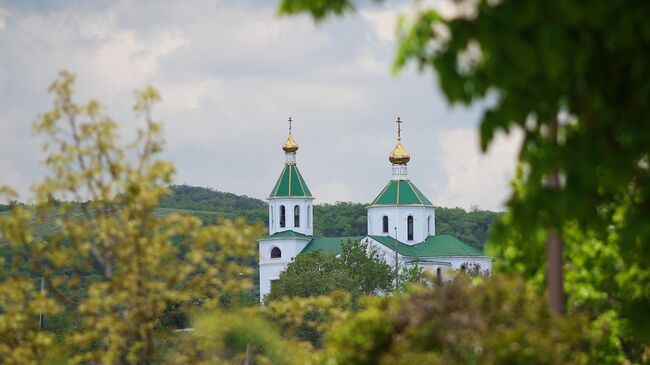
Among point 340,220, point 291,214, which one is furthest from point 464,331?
point 340,220

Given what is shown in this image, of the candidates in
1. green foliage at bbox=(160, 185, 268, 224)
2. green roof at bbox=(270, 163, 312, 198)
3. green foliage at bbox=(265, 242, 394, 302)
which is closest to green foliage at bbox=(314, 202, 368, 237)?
green foliage at bbox=(160, 185, 268, 224)

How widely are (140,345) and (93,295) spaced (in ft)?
1.81

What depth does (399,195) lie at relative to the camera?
316 feet

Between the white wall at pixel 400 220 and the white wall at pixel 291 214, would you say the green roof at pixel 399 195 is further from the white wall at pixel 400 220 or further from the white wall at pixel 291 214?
the white wall at pixel 291 214

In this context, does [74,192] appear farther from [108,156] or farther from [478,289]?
[478,289]

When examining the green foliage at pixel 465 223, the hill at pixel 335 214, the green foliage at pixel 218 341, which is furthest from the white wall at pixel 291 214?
the green foliage at pixel 218 341

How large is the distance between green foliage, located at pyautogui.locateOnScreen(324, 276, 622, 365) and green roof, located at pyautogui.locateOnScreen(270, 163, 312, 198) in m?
87.5

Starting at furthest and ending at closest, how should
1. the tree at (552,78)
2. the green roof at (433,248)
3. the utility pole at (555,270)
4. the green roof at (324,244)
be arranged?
the green roof at (324,244)
the green roof at (433,248)
the utility pole at (555,270)
the tree at (552,78)

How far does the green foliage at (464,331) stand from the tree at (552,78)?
1.82 m

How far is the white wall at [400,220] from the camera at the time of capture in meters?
95.8

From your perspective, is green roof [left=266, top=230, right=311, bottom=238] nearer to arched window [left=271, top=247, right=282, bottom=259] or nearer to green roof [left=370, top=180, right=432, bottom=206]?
arched window [left=271, top=247, right=282, bottom=259]

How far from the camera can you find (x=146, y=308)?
1050 centimetres

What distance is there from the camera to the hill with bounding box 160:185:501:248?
132m

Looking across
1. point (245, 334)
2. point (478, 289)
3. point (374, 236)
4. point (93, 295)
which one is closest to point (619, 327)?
point (478, 289)
